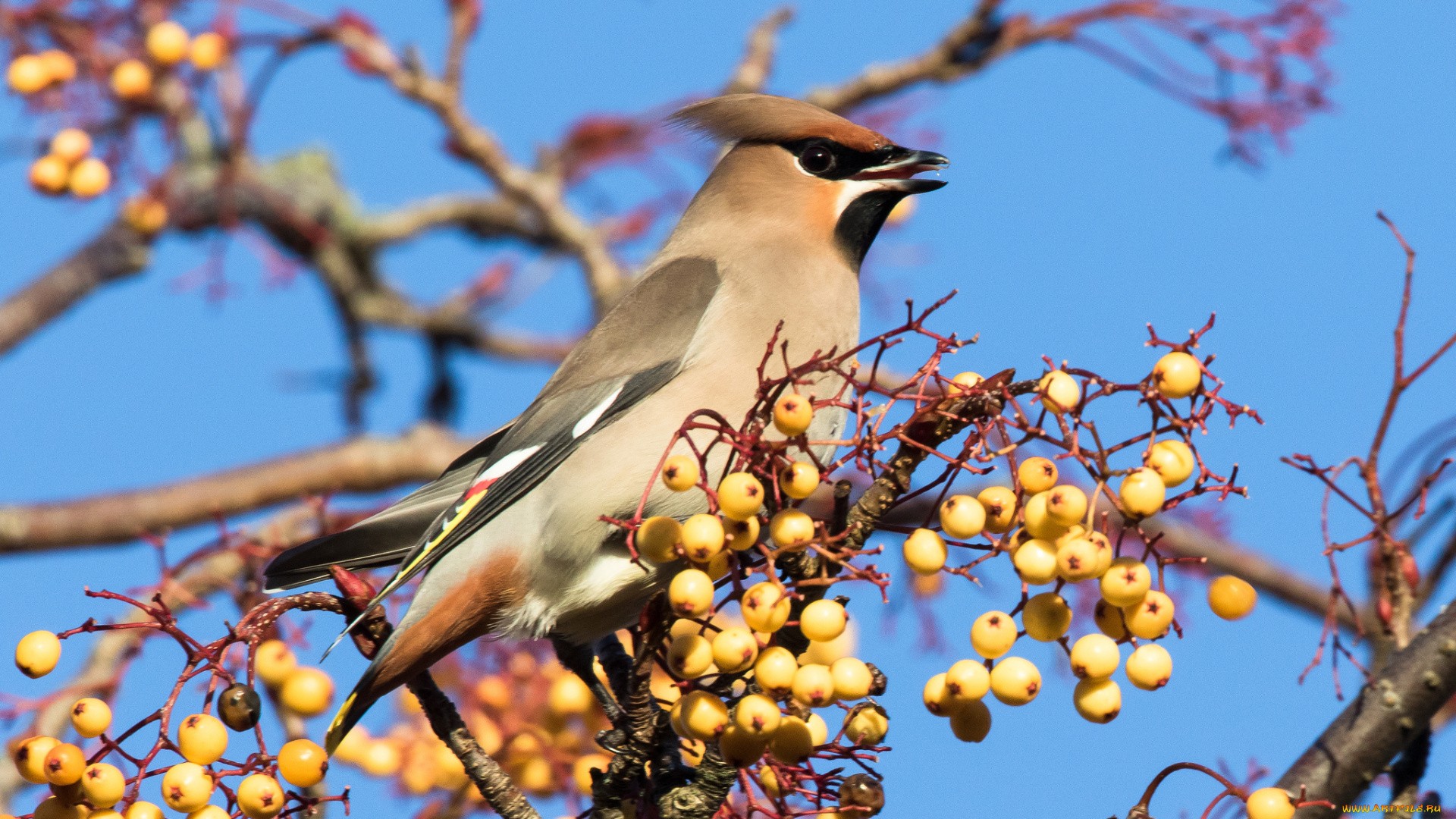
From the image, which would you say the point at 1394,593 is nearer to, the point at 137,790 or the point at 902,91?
the point at 137,790

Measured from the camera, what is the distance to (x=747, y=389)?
3.10 m

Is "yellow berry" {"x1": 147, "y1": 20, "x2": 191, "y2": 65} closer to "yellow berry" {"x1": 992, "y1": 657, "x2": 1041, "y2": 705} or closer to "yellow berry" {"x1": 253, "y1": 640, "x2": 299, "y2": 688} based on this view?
"yellow berry" {"x1": 253, "y1": 640, "x2": 299, "y2": 688}

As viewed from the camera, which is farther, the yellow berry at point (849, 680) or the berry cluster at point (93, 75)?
the berry cluster at point (93, 75)

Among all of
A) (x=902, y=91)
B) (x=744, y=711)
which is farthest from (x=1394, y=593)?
(x=902, y=91)

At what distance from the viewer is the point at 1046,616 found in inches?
73.0

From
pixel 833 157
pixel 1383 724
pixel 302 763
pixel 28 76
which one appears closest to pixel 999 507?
pixel 1383 724

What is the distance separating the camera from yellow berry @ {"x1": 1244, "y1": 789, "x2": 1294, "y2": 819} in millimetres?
1914

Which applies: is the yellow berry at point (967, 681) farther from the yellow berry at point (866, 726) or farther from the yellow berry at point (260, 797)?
the yellow berry at point (260, 797)

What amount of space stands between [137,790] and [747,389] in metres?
1.47

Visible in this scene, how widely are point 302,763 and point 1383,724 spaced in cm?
165

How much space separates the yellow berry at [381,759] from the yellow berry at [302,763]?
2124 mm

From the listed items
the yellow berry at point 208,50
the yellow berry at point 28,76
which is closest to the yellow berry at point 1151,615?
the yellow berry at point 208,50

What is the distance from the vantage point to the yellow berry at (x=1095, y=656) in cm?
188

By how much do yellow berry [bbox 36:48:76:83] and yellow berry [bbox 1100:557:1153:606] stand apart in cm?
455
